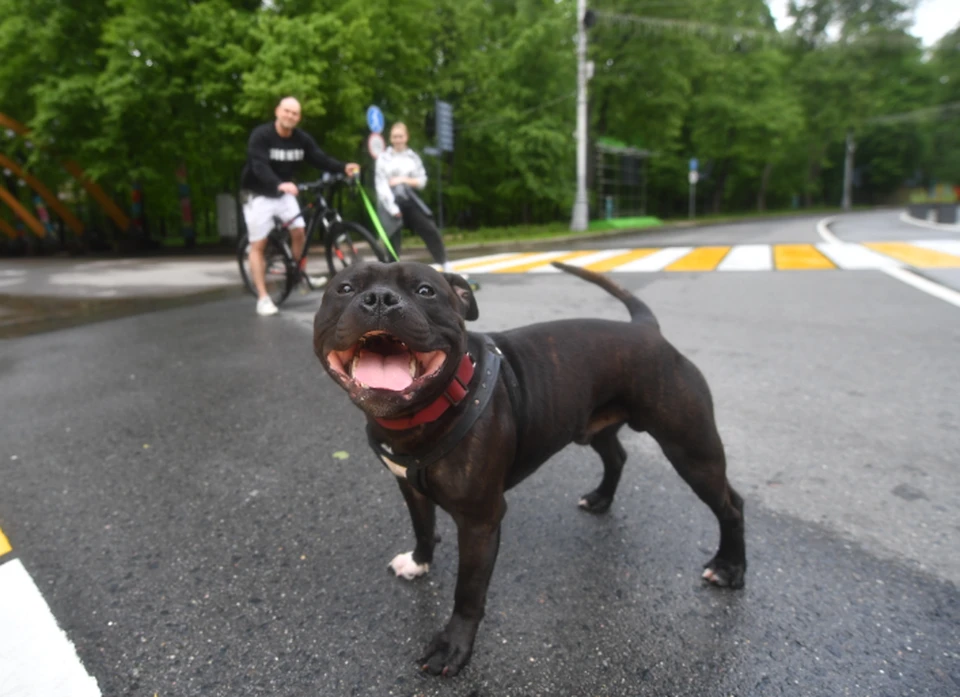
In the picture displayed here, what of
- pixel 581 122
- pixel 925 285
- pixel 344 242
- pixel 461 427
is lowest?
pixel 925 285

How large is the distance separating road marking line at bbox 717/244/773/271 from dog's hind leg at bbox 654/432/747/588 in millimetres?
8713

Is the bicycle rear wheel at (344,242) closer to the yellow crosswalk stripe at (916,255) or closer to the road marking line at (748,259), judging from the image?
the road marking line at (748,259)

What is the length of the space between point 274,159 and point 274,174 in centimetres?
19

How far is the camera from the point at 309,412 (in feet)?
13.1

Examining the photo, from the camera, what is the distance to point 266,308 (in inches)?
275

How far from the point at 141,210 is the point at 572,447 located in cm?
2221

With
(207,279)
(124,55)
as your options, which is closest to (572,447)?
(207,279)

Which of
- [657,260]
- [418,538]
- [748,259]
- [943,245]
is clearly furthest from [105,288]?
[943,245]

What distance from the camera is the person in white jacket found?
7754mm

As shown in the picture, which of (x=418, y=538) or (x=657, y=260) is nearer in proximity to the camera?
(x=418, y=538)

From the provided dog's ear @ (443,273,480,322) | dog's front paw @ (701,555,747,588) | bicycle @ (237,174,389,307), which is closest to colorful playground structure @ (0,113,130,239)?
bicycle @ (237,174,389,307)

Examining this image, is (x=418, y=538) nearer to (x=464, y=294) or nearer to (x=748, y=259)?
(x=464, y=294)

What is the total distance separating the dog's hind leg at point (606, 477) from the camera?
274cm

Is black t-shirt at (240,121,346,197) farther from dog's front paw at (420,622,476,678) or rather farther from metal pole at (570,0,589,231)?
metal pole at (570,0,589,231)
